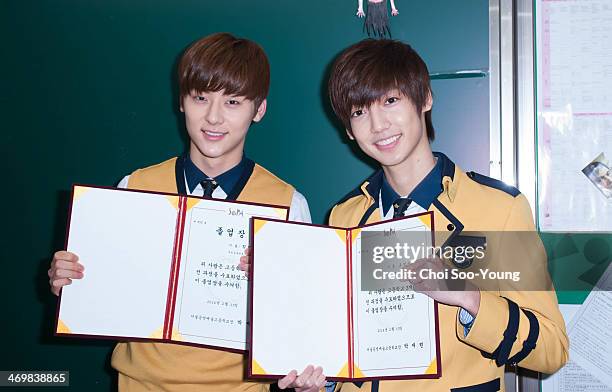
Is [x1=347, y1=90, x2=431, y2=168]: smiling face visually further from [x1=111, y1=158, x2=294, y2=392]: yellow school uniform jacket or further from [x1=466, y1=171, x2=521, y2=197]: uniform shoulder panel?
[x1=111, y1=158, x2=294, y2=392]: yellow school uniform jacket

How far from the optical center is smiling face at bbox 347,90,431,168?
1.39 meters

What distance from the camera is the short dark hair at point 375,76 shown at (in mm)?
1410

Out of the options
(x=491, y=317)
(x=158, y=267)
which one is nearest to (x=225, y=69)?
(x=158, y=267)

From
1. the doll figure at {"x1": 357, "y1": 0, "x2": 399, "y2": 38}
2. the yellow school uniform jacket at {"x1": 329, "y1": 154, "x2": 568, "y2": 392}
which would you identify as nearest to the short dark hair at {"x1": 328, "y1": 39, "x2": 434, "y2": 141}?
the yellow school uniform jacket at {"x1": 329, "y1": 154, "x2": 568, "y2": 392}

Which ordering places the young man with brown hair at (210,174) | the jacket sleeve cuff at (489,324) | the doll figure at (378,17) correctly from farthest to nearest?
the doll figure at (378,17), the young man with brown hair at (210,174), the jacket sleeve cuff at (489,324)

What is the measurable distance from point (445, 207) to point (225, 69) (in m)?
0.69

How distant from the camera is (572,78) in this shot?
1.76m

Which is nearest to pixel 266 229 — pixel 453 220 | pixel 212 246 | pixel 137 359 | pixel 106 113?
pixel 212 246

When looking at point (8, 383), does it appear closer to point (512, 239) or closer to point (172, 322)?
point (172, 322)

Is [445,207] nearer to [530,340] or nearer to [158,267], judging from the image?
[530,340]

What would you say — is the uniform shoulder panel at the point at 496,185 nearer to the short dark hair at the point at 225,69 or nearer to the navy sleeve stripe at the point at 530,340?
the navy sleeve stripe at the point at 530,340

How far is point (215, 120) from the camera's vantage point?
1509 millimetres

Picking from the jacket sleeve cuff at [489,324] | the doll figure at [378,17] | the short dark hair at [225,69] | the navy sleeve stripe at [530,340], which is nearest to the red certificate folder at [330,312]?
the jacket sleeve cuff at [489,324]

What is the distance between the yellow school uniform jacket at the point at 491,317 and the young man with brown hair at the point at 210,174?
1.08 feet
